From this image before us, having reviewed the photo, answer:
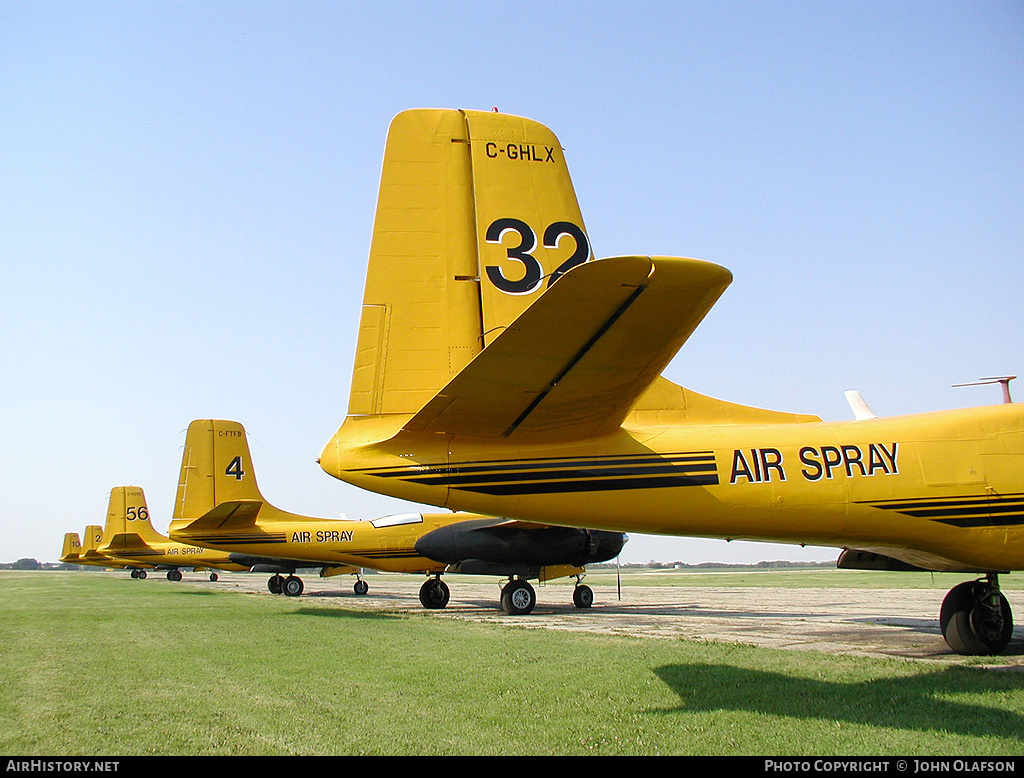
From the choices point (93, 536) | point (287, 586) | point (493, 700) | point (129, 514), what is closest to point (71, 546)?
point (93, 536)

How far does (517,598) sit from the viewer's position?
19.6m

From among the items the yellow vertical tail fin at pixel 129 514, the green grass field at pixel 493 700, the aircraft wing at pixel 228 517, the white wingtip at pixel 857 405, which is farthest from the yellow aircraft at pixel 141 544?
the white wingtip at pixel 857 405

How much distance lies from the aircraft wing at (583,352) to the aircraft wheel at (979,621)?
20.8 ft

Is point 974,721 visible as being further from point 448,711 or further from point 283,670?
point 283,670

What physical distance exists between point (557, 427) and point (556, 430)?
58 millimetres

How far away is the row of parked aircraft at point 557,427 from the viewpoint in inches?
240

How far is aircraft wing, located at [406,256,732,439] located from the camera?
170 inches

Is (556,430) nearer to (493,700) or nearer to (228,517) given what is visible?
(493,700)

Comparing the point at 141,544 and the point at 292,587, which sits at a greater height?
the point at 141,544

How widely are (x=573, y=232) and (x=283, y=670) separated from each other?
238 inches

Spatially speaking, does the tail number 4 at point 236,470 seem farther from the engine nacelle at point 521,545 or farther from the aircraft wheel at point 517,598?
the aircraft wheel at point 517,598

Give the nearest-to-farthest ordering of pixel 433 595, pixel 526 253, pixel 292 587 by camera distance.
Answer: pixel 526 253, pixel 433 595, pixel 292 587

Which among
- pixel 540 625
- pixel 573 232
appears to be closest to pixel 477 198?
pixel 573 232

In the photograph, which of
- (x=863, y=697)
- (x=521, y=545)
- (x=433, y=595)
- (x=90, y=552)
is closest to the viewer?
(x=863, y=697)
